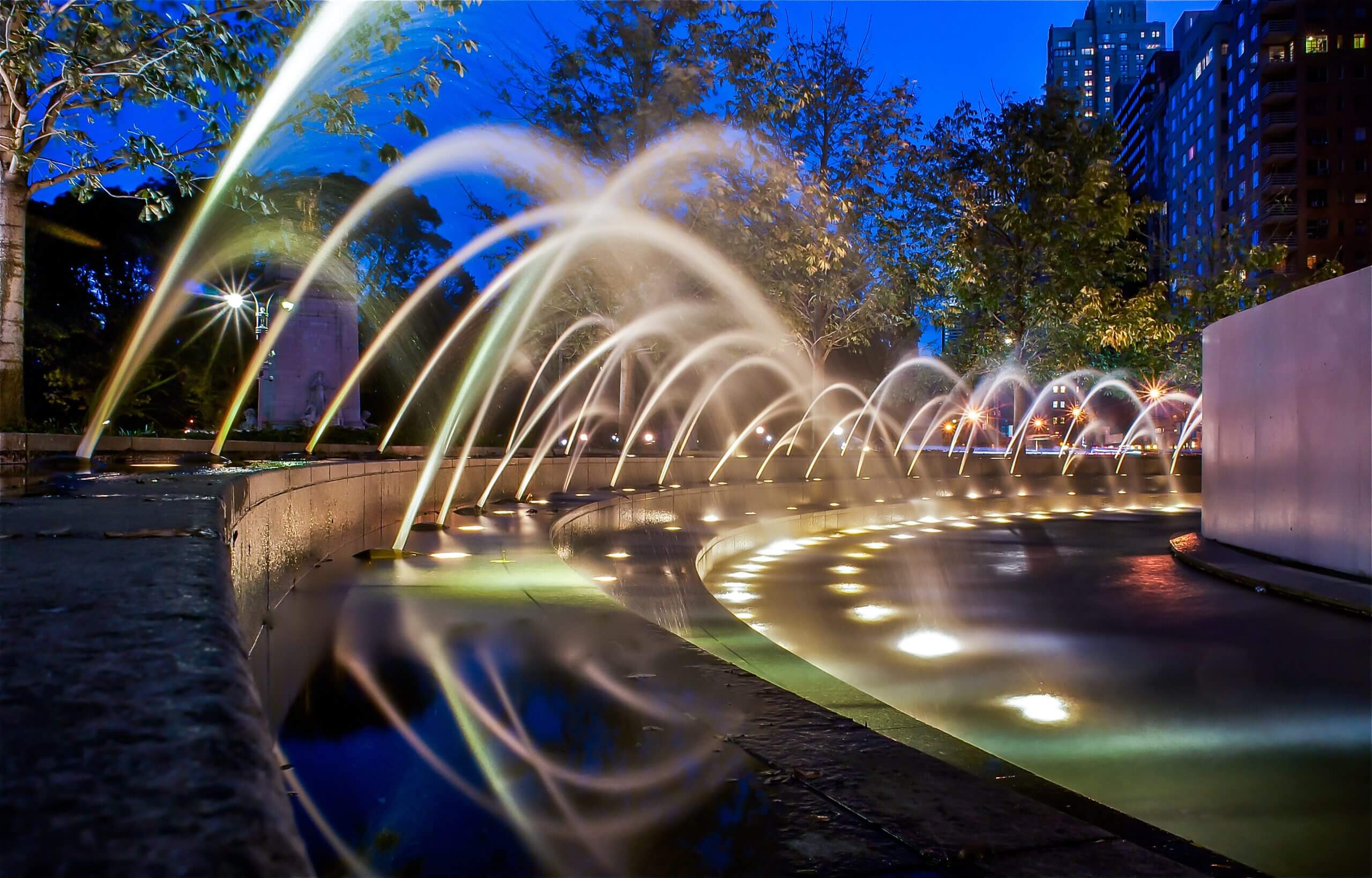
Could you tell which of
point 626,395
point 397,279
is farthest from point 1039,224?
point 397,279

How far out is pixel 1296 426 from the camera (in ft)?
34.3

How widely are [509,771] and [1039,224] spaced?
27377mm

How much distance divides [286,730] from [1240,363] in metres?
12.5

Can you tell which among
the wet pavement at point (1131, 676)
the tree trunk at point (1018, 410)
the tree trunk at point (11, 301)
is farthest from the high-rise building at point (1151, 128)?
the tree trunk at point (11, 301)

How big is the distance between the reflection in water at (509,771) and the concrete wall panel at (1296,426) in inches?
341

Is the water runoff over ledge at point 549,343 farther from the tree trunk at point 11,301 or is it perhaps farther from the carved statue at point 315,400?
the tree trunk at point 11,301

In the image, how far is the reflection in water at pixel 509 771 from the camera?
2301mm

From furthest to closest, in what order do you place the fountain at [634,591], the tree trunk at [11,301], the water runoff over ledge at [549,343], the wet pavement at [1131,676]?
the tree trunk at [11,301]
the wet pavement at [1131,676]
the water runoff over ledge at [549,343]
the fountain at [634,591]

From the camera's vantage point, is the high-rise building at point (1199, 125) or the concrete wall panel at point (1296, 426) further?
the high-rise building at point (1199, 125)

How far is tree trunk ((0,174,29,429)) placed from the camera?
35.5ft

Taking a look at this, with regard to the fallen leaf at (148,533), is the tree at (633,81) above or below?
above

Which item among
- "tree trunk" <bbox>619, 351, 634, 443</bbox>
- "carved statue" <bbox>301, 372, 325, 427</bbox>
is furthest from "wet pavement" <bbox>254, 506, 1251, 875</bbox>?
"carved statue" <bbox>301, 372, 325, 427</bbox>

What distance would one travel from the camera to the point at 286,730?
332cm

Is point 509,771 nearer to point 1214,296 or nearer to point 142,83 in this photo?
point 142,83
